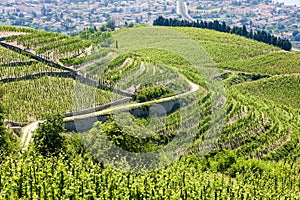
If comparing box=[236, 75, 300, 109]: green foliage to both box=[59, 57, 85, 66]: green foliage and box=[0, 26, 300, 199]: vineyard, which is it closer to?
box=[0, 26, 300, 199]: vineyard

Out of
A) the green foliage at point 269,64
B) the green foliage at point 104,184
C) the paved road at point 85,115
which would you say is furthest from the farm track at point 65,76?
the green foliage at point 269,64

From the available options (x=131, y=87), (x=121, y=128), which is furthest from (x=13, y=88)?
(x=121, y=128)

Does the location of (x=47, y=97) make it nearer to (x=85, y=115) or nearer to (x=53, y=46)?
(x=85, y=115)

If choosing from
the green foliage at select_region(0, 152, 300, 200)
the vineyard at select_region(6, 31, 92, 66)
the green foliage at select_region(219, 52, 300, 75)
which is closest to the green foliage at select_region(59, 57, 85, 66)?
the vineyard at select_region(6, 31, 92, 66)

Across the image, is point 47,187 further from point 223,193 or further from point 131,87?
point 131,87

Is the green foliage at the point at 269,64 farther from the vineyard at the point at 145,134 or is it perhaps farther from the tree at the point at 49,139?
the tree at the point at 49,139

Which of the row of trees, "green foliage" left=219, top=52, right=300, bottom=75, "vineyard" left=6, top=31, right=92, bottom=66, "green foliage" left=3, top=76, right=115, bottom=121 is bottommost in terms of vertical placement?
"green foliage" left=219, top=52, right=300, bottom=75

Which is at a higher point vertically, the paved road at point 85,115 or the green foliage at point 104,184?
the green foliage at point 104,184

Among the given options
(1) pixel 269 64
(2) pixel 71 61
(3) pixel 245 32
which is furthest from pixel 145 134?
(3) pixel 245 32

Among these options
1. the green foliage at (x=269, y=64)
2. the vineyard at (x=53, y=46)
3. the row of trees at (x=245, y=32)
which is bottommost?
the green foliage at (x=269, y=64)
